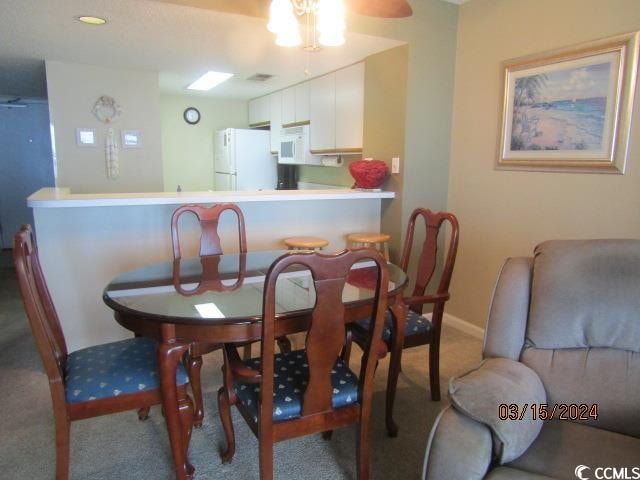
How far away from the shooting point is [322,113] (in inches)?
171

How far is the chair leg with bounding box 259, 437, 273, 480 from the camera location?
1454 millimetres

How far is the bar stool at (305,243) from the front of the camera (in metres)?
3.05

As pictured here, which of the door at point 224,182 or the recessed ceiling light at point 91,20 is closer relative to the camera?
the recessed ceiling light at point 91,20

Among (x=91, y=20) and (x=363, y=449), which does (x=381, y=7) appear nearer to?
(x=363, y=449)

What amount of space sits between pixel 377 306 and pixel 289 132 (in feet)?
12.7

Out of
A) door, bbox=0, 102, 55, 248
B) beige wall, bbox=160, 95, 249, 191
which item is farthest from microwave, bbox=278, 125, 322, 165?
door, bbox=0, 102, 55, 248

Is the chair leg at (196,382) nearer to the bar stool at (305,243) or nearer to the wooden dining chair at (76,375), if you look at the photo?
the wooden dining chair at (76,375)

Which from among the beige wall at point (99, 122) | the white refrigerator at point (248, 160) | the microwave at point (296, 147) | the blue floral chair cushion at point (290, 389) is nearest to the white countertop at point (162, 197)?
the beige wall at point (99, 122)

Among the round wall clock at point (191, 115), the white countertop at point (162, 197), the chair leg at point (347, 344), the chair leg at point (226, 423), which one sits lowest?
the chair leg at point (226, 423)

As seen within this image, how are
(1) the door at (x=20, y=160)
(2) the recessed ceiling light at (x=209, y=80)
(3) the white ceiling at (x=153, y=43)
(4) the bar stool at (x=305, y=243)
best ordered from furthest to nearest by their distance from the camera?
(1) the door at (x=20, y=160)
(2) the recessed ceiling light at (x=209, y=80)
(4) the bar stool at (x=305, y=243)
(3) the white ceiling at (x=153, y=43)

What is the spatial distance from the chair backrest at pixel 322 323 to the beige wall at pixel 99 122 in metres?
3.45

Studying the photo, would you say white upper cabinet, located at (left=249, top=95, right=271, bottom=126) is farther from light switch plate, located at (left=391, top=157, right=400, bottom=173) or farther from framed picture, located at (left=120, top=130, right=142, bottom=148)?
light switch plate, located at (left=391, top=157, right=400, bottom=173)

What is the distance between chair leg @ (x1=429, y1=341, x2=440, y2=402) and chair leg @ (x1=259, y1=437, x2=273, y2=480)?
1.13 meters

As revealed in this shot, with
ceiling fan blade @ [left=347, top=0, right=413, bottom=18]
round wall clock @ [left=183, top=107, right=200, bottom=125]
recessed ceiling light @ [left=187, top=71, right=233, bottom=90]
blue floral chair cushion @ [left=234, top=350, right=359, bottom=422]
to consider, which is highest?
recessed ceiling light @ [left=187, top=71, right=233, bottom=90]
